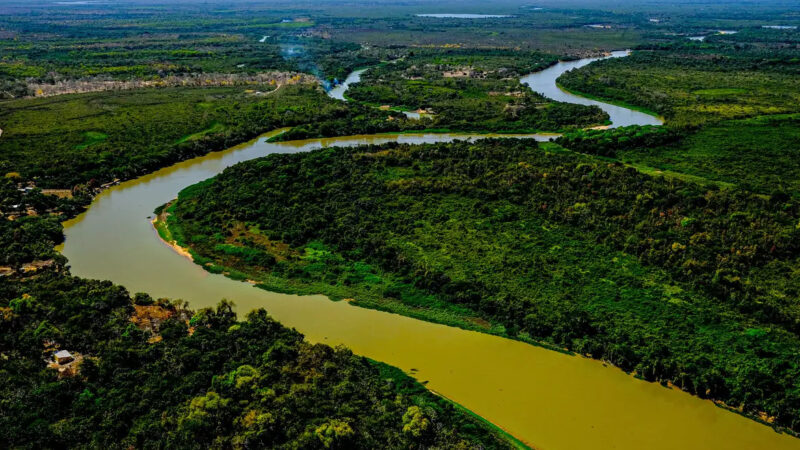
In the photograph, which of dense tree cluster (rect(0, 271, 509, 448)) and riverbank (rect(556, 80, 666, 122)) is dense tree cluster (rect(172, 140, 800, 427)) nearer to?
dense tree cluster (rect(0, 271, 509, 448))

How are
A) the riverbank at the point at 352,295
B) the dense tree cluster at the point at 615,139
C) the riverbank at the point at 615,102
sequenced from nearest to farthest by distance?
the riverbank at the point at 352,295 → the dense tree cluster at the point at 615,139 → the riverbank at the point at 615,102

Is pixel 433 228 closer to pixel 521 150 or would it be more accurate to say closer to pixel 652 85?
pixel 521 150

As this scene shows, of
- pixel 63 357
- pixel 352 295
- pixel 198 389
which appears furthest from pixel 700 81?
pixel 63 357

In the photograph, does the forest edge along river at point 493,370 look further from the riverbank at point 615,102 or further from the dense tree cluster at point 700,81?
the riverbank at point 615,102

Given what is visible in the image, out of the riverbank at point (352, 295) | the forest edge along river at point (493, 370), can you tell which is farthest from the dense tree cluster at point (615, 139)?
the forest edge along river at point (493, 370)

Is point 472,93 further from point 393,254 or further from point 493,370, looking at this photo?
point 493,370

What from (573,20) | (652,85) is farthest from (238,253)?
(573,20)
